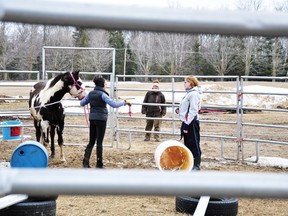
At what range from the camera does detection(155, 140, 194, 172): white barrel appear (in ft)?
19.6

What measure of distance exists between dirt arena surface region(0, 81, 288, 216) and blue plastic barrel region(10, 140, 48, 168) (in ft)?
1.71

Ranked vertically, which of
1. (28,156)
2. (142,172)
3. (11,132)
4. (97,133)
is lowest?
(11,132)

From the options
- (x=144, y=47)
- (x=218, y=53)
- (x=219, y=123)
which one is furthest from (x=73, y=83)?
(x=218, y=53)

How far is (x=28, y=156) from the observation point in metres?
5.25

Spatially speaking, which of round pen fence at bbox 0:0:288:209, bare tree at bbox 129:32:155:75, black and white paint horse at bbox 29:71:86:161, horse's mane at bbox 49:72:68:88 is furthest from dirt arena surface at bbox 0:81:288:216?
bare tree at bbox 129:32:155:75

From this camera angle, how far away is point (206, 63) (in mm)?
32750

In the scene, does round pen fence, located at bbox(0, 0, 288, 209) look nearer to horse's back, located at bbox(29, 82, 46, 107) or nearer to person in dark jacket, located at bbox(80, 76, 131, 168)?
person in dark jacket, located at bbox(80, 76, 131, 168)

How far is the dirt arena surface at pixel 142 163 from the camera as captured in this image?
5105 mm

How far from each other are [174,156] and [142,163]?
1725 mm

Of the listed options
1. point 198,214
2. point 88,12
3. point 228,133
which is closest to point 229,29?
point 88,12

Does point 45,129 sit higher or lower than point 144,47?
lower

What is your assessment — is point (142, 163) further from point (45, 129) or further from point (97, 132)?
point (45, 129)

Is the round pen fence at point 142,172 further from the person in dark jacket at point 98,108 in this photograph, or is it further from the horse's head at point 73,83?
the horse's head at point 73,83

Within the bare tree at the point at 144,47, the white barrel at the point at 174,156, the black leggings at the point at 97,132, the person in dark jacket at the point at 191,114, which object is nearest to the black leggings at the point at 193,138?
the person in dark jacket at the point at 191,114
